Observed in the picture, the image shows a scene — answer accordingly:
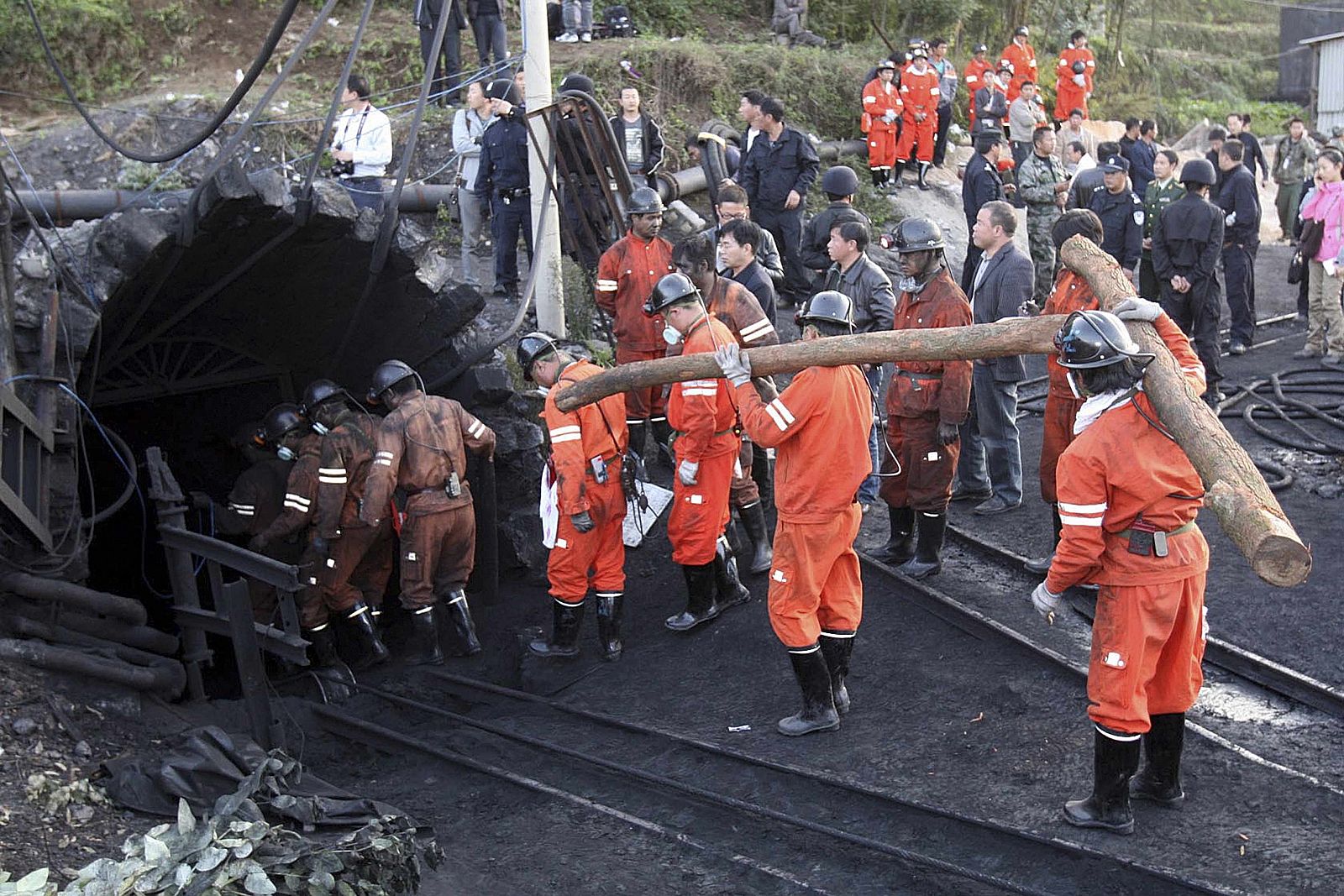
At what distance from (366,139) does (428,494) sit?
388 cm

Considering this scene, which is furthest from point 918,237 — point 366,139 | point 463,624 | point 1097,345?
point 366,139

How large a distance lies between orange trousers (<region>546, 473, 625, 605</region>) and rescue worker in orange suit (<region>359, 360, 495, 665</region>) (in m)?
1.04

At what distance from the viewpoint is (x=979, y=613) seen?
7645mm

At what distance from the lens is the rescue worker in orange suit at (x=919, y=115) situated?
16594mm

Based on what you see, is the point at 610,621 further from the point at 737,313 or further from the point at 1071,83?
the point at 1071,83

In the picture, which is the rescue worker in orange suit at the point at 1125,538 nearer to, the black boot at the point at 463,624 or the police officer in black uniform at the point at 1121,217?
the black boot at the point at 463,624

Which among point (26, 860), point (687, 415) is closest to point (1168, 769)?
point (687, 415)

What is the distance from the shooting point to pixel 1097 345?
5.15 m

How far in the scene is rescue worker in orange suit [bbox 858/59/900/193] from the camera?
1603 centimetres

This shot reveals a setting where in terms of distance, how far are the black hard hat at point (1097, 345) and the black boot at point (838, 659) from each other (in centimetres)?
209

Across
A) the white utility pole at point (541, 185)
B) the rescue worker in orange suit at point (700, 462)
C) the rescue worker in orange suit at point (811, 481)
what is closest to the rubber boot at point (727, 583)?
the rescue worker in orange suit at point (700, 462)

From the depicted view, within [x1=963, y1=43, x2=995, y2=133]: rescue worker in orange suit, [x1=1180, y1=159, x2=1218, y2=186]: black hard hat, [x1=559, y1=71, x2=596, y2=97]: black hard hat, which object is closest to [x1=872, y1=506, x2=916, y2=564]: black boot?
[x1=1180, y1=159, x2=1218, y2=186]: black hard hat

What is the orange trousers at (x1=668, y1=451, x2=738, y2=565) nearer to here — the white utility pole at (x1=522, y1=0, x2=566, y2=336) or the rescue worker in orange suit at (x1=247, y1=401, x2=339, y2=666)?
the rescue worker in orange suit at (x1=247, y1=401, x2=339, y2=666)

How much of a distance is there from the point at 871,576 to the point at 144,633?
A: 4.49m
